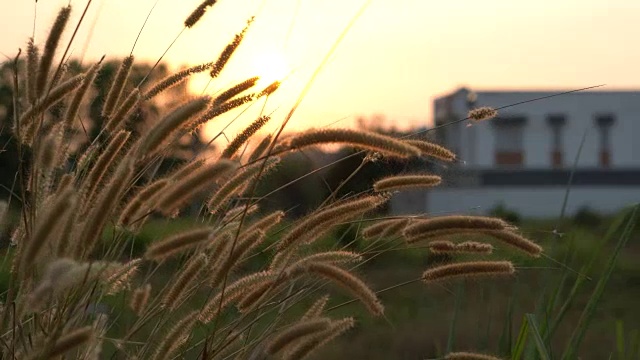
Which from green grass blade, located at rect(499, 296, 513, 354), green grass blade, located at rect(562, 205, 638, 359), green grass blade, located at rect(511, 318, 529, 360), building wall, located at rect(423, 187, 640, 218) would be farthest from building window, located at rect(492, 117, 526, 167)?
green grass blade, located at rect(511, 318, 529, 360)

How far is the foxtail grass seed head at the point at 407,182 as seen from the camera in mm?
2720

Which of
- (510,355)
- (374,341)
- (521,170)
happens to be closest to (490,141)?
(521,170)

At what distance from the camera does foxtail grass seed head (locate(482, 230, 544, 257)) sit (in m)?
2.58

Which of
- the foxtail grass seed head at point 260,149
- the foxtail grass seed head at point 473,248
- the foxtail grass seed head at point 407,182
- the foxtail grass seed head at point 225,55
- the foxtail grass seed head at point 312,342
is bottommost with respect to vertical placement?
the foxtail grass seed head at point 312,342

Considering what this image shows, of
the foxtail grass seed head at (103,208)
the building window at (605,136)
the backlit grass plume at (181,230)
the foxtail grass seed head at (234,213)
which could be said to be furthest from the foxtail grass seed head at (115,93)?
the building window at (605,136)

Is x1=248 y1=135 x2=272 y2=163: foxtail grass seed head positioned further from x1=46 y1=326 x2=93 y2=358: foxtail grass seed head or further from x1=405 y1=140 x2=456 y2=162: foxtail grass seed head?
x1=46 y1=326 x2=93 y2=358: foxtail grass seed head

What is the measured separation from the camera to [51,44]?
2523 millimetres

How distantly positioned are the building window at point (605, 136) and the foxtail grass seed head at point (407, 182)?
1524 inches

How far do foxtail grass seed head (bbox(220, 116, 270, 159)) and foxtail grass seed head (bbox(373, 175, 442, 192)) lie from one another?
296mm

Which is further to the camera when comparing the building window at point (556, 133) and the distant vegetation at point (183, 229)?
the building window at point (556, 133)

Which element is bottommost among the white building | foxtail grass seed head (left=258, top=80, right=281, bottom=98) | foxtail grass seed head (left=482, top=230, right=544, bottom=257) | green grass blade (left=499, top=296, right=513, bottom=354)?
the white building

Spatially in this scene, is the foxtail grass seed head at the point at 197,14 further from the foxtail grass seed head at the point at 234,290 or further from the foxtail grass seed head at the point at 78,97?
the foxtail grass seed head at the point at 234,290

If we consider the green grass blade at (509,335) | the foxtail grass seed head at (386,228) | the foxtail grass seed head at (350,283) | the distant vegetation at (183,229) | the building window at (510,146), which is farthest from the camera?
the building window at (510,146)

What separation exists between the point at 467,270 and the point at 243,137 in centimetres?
59
